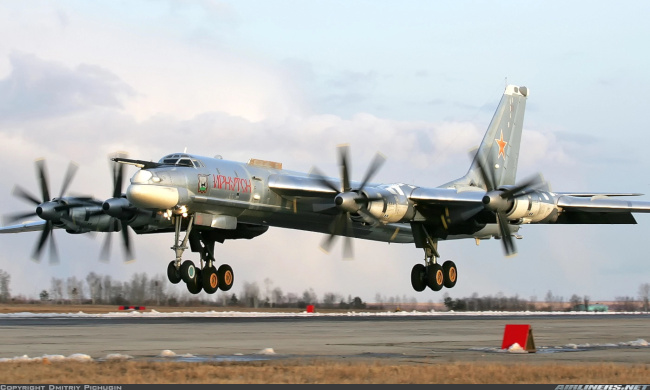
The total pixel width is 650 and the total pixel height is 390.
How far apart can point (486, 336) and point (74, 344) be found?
10.4 m

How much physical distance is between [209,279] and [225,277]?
1.33m

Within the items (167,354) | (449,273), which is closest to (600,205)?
(449,273)

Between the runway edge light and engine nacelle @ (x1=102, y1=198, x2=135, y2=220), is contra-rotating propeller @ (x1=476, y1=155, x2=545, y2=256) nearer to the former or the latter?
the runway edge light

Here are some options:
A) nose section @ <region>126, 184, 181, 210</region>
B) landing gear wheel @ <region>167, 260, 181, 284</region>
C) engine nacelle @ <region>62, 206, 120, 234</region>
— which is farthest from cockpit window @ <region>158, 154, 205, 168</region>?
engine nacelle @ <region>62, 206, 120, 234</region>

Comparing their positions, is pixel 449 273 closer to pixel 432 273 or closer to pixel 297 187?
pixel 432 273

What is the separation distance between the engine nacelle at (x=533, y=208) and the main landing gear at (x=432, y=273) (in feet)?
15.2

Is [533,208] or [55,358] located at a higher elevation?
[533,208]

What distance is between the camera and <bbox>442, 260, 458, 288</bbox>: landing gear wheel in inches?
1367

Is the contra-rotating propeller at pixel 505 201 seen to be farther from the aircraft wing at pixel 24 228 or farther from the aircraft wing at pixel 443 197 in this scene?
the aircraft wing at pixel 24 228

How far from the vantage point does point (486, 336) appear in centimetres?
2197

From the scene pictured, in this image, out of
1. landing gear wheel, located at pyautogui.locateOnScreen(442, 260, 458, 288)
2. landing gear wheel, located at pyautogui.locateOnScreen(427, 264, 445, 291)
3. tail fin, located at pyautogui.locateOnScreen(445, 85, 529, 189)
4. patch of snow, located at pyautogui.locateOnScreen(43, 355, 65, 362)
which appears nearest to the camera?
patch of snow, located at pyautogui.locateOnScreen(43, 355, 65, 362)

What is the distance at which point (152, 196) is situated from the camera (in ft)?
91.8

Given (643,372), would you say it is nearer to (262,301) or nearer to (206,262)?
(206,262)

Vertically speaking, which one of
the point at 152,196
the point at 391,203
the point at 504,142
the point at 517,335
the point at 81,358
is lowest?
the point at 81,358
